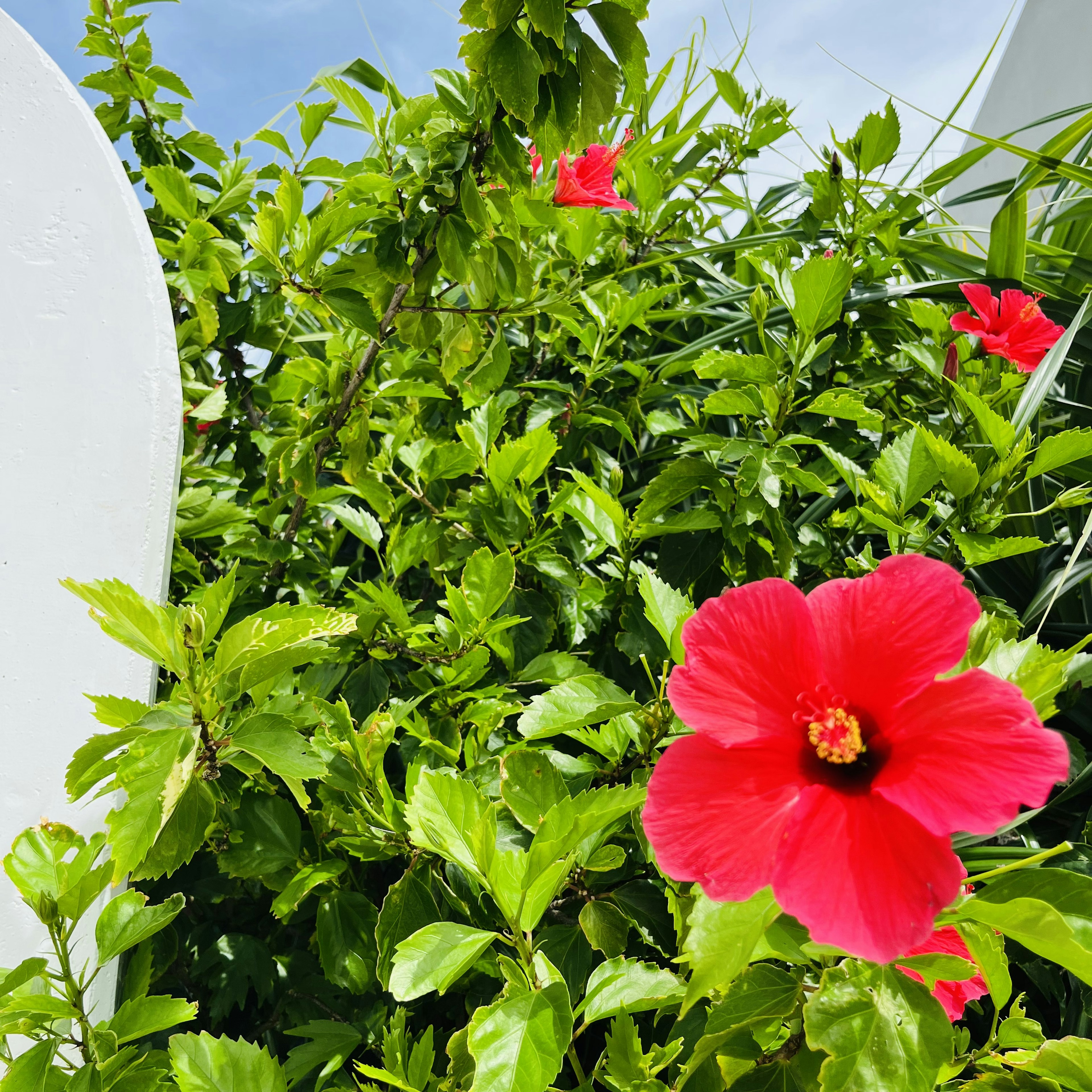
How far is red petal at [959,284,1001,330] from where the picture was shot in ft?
4.01

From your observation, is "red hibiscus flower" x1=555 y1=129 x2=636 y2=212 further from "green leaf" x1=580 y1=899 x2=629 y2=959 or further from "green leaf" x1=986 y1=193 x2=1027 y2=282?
"green leaf" x1=580 y1=899 x2=629 y2=959

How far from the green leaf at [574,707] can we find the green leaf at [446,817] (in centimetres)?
9

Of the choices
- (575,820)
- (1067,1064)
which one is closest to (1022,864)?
(1067,1064)

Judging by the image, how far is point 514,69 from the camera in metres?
0.77

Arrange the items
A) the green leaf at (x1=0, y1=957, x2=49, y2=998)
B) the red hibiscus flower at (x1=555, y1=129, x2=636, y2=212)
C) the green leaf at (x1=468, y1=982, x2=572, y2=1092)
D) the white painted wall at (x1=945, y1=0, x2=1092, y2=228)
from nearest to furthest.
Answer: the green leaf at (x1=468, y1=982, x2=572, y2=1092) < the green leaf at (x1=0, y1=957, x2=49, y2=998) < the red hibiscus flower at (x1=555, y1=129, x2=636, y2=212) < the white painted wall at (x1=945, y1=0, x2=1092, y2=228)

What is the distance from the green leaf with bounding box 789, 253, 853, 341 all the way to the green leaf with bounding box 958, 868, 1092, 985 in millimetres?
640

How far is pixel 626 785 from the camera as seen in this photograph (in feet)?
2.50

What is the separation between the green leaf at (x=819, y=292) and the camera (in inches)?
36.0

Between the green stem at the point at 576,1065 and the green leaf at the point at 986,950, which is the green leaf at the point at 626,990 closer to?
the green stem at the point at 576,1065

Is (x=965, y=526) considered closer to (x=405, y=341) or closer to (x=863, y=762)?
(x=863, y=762)

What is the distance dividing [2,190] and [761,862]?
119 centimetres

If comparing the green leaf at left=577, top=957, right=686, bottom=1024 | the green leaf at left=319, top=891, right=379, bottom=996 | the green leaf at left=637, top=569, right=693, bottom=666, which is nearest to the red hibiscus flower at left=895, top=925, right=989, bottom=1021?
the green leaf at left=577, top=957, right=686, bottom=1024

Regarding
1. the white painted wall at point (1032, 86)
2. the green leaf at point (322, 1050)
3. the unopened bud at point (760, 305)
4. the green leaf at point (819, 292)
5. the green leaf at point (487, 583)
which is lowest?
the green leaf at point (322, 1050)

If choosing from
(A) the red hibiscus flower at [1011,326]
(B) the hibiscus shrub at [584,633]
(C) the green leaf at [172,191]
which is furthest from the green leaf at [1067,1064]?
(C) the green leaf at [172,191]
